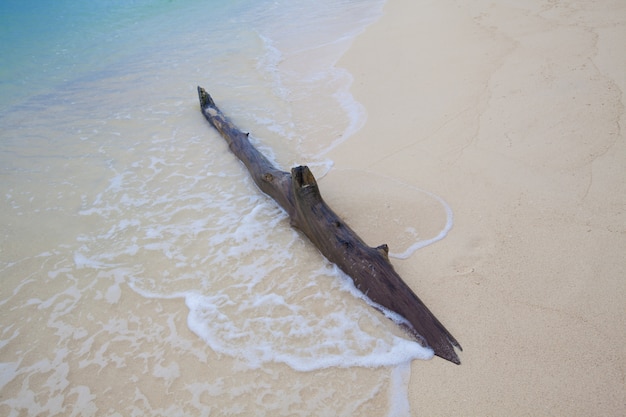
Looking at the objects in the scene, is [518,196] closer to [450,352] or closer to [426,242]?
[426,242]

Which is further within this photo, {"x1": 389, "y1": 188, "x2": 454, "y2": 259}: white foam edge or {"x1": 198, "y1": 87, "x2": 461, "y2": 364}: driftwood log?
{"x1": 389, "y1": 188, "x2": 454, "y2": 259}: white foam edge

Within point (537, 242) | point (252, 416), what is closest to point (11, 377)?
point (252, 416)

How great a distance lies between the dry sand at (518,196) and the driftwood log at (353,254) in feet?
0.47

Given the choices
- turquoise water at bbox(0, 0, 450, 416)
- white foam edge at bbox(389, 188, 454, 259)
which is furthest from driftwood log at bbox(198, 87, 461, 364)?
white foam edge at bbox(389, 188, 454, 259)

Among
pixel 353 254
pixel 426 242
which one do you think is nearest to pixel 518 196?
pixel 426 242

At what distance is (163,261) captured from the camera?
297cm

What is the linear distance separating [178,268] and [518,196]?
274 centimetres

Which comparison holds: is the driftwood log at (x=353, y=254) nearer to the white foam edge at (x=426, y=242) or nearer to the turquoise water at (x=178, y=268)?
the turquoise water at (x=178, y=268)

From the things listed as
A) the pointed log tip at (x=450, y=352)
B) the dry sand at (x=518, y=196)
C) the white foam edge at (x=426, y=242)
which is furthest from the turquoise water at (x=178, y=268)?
the dry sand at (x=518, y=196)

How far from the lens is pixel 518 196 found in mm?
2895

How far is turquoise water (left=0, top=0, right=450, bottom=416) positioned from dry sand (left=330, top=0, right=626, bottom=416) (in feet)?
0.95

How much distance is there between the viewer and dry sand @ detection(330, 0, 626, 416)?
6.19 feet

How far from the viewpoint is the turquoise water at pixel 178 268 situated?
2100mm

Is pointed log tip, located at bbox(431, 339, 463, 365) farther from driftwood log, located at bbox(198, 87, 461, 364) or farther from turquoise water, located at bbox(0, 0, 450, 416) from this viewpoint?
turquoise water, located at bbox(0, 0, 450, 416)
